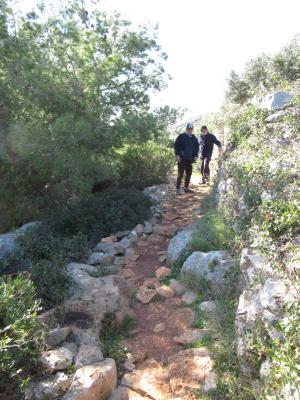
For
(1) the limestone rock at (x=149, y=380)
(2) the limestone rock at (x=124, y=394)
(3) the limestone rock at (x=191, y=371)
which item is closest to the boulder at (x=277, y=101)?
(3) the limestone rock at (x=191, y=371)

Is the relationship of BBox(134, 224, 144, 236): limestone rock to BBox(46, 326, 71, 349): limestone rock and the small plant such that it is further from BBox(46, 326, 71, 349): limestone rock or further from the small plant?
BBox(46, 326, 71, 349): limestone rock

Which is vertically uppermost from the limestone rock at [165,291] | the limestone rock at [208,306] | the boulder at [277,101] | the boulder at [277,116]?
the boulder at [277,101]

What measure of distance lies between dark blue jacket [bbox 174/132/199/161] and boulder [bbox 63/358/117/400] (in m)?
6.38

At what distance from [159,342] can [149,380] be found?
0.68m

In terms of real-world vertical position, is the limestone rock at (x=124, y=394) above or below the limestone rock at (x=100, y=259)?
below

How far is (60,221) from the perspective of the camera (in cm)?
748

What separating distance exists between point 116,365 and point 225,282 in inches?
69.0

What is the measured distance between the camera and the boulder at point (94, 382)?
3.41m

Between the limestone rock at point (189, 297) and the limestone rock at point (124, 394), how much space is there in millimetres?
1646

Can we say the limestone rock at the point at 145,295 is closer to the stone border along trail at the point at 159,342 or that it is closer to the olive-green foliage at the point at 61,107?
the stone border along trail at the point at 159,342

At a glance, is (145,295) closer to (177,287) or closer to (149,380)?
(177,287)

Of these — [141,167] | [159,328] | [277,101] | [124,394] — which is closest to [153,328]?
[159,328]

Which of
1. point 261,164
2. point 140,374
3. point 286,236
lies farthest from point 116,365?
point 261,164

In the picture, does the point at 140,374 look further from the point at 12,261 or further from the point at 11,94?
the point at 11,94
